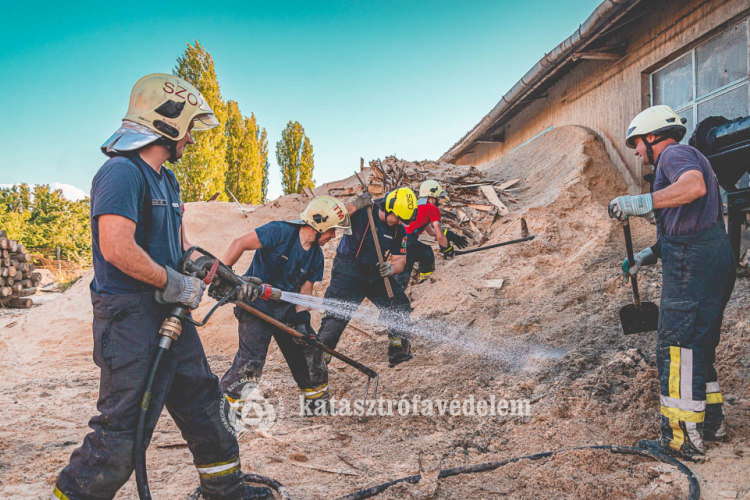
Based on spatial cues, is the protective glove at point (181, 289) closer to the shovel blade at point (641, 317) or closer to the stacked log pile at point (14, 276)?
the shovel blade at point (641, 317)

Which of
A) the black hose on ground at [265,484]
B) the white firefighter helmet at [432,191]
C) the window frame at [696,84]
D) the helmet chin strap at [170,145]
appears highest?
the window frame at [696,84]

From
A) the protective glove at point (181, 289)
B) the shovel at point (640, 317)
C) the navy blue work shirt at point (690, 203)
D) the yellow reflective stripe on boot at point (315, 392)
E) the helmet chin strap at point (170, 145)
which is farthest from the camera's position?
the yellow reflective stripe on boot at point (315, 392)

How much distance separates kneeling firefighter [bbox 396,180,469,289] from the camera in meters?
5.97

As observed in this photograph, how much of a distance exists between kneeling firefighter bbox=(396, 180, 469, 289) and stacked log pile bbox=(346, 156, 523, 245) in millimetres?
1314

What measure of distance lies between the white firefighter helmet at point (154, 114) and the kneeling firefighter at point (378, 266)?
2.68 m

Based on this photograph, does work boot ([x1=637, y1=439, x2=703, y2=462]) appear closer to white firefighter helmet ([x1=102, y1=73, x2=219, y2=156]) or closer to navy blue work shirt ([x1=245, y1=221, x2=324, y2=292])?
navy blue work shirt ([x1=245, y1=221, x2=324, y2=292])

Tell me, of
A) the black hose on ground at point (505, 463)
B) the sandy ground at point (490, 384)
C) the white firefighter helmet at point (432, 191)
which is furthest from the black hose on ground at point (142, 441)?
the white firefighter helmet at point (432, 191)

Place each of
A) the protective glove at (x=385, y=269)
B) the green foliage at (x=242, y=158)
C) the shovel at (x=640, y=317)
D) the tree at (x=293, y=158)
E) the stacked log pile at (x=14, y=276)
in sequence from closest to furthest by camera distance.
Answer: the shovel at (x=640, y=317) < the protective glove at (x=385, y=269) < the stacked log pile at (x=14, y=276) < the green foliage at (x=242, y=158) < the tree at (x=293, y=158)

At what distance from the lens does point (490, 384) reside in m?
3.99

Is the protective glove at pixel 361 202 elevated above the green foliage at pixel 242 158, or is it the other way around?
the green foliage at pixel 242 158

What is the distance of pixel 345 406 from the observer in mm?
3877

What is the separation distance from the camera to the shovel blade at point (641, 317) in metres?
3.38

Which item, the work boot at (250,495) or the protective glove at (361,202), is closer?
the work boot at (250,495)

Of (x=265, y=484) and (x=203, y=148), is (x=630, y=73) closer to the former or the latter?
(x=265, y=484)
